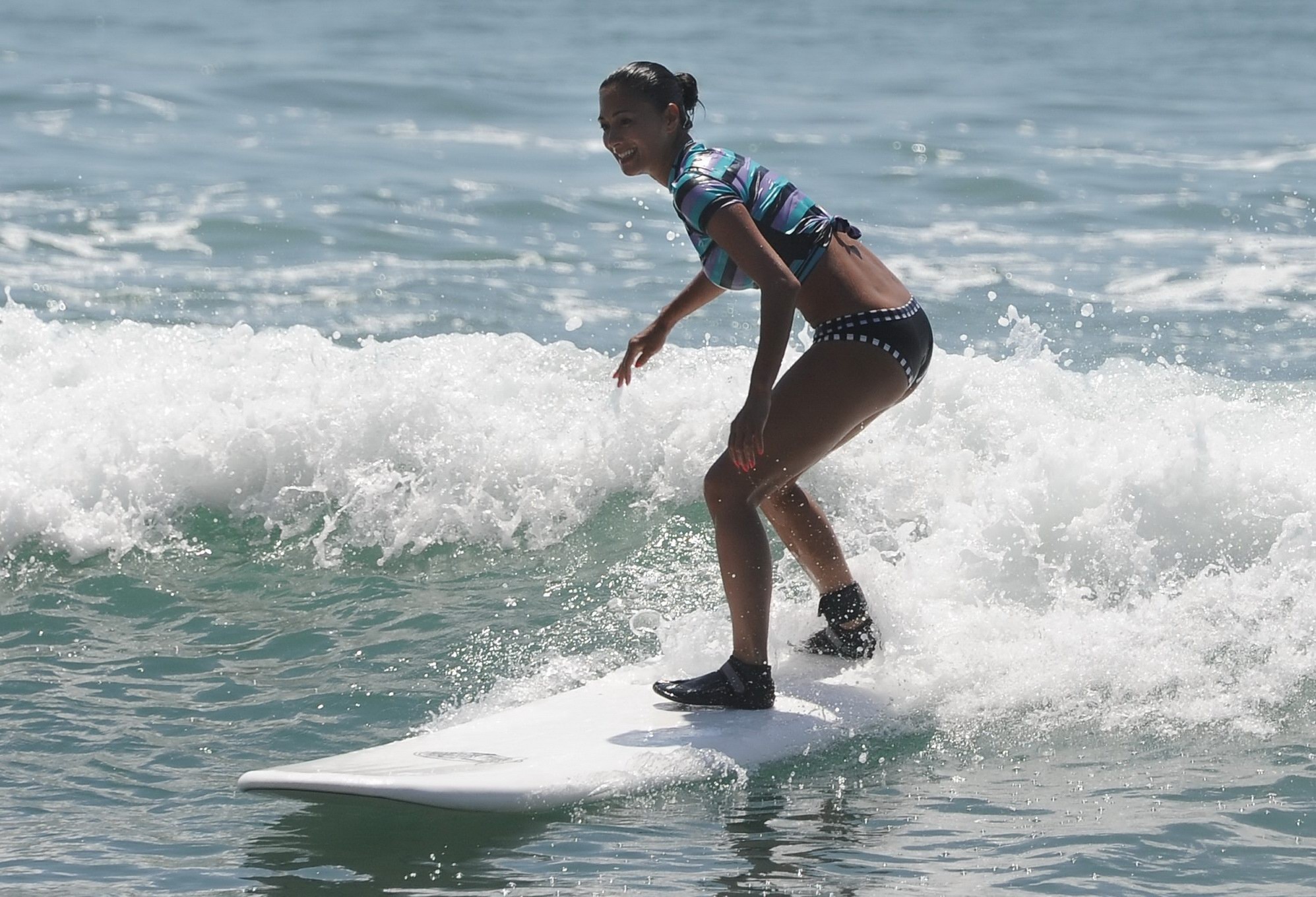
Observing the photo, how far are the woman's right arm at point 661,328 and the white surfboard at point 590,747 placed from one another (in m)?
0.95

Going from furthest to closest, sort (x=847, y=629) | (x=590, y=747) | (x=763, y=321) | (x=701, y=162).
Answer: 1. (x=847, y=629)
2. (x=590, y=747)
3. (x=701, y=162)
4. (x=763, y=321)

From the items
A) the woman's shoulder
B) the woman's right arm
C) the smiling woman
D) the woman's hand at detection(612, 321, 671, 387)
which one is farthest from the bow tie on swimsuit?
the woman's hand at detection(612, 321, 671, 387)

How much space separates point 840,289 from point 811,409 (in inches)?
13.3

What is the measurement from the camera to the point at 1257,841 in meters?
3.74

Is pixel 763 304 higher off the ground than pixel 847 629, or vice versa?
pixel 763 304

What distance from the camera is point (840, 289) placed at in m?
4.29

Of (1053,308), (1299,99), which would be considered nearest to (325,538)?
(1053,308)

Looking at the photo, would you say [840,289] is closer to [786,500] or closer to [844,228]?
[844,228]

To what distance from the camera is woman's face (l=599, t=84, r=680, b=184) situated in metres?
4.16

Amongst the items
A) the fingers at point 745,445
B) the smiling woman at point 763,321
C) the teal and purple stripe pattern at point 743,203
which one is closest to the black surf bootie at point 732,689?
the smiling woman at point 763,321

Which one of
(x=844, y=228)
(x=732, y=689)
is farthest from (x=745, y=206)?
(x=732, y=689)

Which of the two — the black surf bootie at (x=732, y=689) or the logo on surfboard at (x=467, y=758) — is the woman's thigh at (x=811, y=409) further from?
the logo on surfboard at (x=467, y=758)

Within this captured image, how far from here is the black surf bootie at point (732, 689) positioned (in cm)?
446

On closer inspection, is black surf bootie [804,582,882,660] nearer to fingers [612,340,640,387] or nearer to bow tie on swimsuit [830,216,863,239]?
fingers [612,340,640,387]
